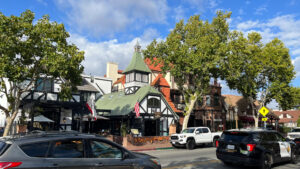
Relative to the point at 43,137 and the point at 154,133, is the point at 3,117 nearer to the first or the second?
the point at 154,133

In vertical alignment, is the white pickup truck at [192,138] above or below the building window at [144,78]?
A: below

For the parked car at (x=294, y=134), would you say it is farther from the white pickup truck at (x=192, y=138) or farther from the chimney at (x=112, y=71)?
the chimney at (x=112, y=71)

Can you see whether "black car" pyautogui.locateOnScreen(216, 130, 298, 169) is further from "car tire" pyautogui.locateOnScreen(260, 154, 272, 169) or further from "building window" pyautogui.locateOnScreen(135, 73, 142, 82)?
"building window" pyautogui.locateOnScreen(135, 73, 142, 82)

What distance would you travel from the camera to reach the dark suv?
4.54 meters

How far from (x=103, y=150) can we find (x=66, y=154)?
0.86m

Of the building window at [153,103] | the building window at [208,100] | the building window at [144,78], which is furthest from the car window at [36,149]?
the building window at [208,100]

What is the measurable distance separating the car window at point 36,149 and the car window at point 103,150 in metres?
0.96

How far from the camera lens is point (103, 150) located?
18.4ft

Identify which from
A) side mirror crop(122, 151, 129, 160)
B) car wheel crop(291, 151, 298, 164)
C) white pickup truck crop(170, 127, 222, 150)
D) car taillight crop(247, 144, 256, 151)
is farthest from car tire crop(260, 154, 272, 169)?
white pickup truck crop(170, 127, 222, 150)

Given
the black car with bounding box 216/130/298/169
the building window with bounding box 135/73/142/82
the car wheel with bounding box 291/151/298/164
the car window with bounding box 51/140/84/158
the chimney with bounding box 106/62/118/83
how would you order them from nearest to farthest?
the car window with bounding box 51/140/84/158 → the black car with bounding box 216/130/298/169 → the car wheel with bounding box 291/151/298/164 → the building window with bounding box 135/73/142/82 → the chimney with bounding box 106/62/118/83

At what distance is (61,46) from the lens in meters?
16.1

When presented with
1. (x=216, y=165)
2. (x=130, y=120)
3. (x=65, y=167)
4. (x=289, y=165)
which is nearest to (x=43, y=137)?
(x=65, y=167)

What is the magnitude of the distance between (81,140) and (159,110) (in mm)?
23222

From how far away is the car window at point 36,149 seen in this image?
184 inches
